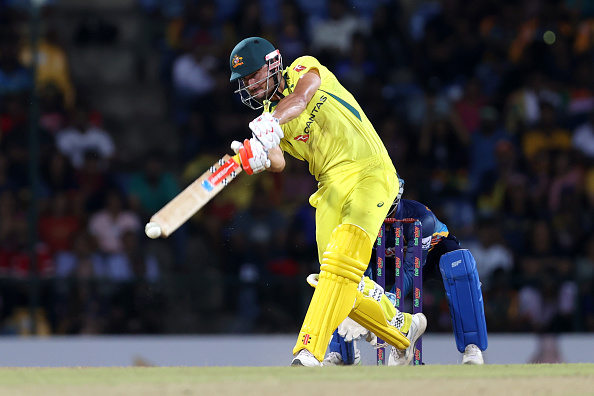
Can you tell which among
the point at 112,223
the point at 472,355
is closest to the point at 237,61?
the point at 472,355

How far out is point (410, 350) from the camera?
5285 mm

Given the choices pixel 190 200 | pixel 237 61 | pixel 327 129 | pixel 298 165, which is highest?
pixel 298 165

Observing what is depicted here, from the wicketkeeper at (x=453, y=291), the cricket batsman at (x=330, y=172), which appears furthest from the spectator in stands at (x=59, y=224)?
the cricket batsman at (x=330, y=172)

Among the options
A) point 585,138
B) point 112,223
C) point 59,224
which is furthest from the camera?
point 585,138

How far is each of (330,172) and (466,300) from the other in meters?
1.09

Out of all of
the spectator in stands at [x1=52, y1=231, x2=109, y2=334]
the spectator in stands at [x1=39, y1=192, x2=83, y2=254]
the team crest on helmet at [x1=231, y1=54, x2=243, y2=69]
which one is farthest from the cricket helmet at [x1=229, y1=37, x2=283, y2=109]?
the spectator in stands at [x1=39, y1=192, x2=83, y2=254]

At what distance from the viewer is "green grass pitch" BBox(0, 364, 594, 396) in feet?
11.7

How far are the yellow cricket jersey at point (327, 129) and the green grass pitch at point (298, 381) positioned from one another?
45.3 inches

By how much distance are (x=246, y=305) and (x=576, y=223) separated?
311 cm

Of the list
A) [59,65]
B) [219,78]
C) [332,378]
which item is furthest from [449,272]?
[59,65]

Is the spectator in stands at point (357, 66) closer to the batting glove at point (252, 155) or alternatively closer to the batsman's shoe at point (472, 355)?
the batsman's shoe at point (472, 355)

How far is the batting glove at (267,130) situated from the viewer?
4.49 meters

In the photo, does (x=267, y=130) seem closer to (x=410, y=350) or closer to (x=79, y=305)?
(x=410, y=350)

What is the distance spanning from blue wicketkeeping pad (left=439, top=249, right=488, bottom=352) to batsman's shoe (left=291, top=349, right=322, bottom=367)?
109 cm
